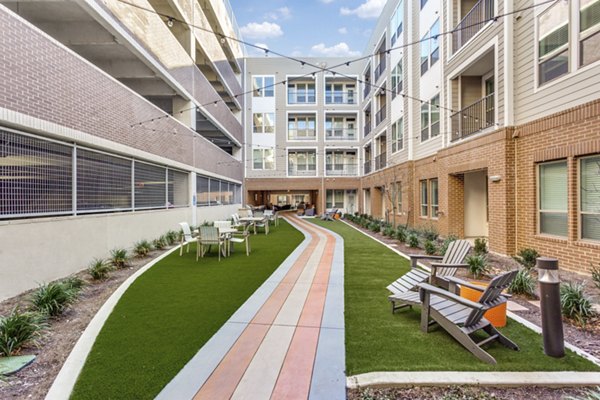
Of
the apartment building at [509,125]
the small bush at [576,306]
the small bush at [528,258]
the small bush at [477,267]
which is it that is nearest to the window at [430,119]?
the apartment building at [509,125]

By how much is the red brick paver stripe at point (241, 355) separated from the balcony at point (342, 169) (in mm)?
25118

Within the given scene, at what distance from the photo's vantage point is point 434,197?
45.2 ft

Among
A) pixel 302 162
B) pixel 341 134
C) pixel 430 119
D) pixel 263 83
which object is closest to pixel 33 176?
pixel 430 119

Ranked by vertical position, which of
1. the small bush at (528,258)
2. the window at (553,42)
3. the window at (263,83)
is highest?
the window at (263,83)

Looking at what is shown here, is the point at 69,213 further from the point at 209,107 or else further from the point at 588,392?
the point at 209,107

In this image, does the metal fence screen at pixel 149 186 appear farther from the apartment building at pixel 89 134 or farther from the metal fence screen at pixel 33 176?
the metal fence screen at pixel 33 176

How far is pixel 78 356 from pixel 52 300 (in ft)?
5.71

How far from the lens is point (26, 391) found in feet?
9.25

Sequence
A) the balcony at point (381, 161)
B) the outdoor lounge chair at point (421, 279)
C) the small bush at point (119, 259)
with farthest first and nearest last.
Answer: the balcony at point (381, 161) → the small bush at point (119, 259) → the outdoor lounge chair at point (421, 279)

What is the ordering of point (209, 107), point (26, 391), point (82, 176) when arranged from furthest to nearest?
point (209, 107) → point (82, 176) → point (26, 391)

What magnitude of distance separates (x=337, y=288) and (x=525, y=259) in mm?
4413

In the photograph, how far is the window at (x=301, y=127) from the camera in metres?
30.4

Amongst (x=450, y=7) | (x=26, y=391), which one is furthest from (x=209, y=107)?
(x=26, y=391)

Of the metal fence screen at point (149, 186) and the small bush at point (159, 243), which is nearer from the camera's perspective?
the metal fence screen at point (149, 186)
